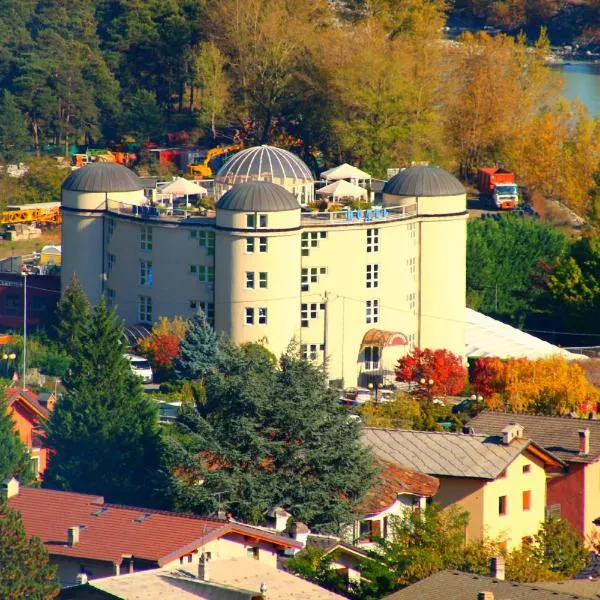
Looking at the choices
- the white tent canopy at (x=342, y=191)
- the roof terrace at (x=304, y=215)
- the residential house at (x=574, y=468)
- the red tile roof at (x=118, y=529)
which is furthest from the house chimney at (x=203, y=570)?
the white tent canopy at (x=342, y=191)

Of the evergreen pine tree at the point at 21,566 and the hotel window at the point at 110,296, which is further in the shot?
the hotel window at the point at 110,296

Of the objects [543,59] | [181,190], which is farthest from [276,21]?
[181,190]

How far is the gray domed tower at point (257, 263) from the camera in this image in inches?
3002

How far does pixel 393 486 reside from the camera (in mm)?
54500

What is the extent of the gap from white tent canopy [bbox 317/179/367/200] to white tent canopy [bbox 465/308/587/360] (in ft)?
18.8

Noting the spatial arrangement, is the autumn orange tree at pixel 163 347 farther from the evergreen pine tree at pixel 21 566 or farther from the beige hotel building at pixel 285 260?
the evergreen pine tree at pixel 21 566

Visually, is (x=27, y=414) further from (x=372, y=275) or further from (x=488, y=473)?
(x=372, y=275)

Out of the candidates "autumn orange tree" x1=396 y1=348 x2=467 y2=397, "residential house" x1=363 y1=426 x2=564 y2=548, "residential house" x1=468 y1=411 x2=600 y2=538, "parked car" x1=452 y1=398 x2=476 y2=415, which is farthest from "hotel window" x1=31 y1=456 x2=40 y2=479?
"autumn orange tree" x1=396 y1=348 x2=467 y2=397

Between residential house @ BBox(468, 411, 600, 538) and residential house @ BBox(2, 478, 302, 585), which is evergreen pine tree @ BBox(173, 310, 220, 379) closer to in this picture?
residential house @ BBox(468, 411, 600, 538)

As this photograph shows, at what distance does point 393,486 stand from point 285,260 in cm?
2284

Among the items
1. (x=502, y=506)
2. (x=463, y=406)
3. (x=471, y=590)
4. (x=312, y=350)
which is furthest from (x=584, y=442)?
(x=471, y=590)

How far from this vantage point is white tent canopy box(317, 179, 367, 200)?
267ft

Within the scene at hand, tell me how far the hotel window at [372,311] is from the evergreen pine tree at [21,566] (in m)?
34.9

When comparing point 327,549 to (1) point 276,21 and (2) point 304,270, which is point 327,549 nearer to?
(2) point 304,270
